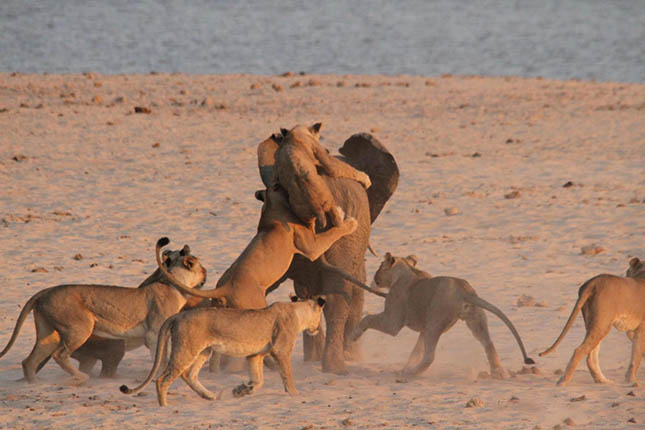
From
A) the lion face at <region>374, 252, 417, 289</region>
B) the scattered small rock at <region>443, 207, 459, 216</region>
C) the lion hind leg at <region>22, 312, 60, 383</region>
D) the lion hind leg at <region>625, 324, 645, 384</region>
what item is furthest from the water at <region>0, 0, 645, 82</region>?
the lion hind leg at <region>625, 324, 645, 384</region>

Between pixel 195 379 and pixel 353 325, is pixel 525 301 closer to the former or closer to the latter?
pixel 353 325

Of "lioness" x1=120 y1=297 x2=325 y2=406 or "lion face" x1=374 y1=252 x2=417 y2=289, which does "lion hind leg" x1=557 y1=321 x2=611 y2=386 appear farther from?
"lioness" x1=120 y1=297 x2=325 y2=406

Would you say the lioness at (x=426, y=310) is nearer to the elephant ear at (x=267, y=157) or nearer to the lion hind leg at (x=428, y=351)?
the lion hind leg at (x=428, y=351)

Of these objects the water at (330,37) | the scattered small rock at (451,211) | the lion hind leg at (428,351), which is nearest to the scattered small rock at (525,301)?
the lion hind leg at (428,351)

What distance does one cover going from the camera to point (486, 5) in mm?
84562

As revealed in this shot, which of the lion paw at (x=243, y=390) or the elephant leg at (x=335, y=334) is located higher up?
the elephant leg at (x=335, y=334)

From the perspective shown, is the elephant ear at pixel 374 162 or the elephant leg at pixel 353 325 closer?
the elephant leg at pixel 353 325

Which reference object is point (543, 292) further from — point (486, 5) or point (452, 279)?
point (486, 5)

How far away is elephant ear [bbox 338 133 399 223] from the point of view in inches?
443

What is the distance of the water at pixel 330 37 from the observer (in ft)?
172

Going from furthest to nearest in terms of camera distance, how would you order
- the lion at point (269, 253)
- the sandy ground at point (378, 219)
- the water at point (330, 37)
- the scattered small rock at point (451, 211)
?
the water at point (330, 37) < the scattered small rock at point (451, 211) < the lion at point (269, 253) < the sandy ground at point (378, 219)

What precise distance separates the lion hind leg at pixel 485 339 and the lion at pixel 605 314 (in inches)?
22.6

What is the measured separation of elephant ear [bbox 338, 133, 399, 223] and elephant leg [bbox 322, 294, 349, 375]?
139 cm

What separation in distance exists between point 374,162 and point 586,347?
281cm
